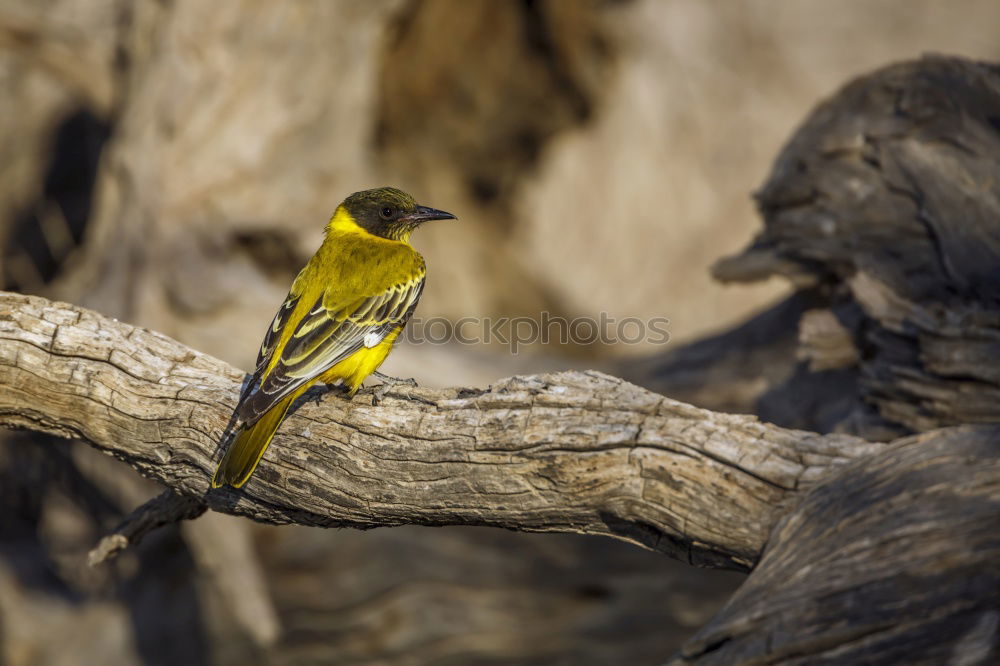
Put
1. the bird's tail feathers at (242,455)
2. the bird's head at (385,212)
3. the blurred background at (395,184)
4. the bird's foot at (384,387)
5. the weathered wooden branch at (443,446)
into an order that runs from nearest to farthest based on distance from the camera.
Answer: the weathered wooden branch at (443,446) < the bird's tail feathers at (242,455) < the bird's foot at (384,387) < the bird's head at (385,212) < the blurred background at (395,184)

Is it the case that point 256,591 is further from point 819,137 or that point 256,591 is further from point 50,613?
point 819,137

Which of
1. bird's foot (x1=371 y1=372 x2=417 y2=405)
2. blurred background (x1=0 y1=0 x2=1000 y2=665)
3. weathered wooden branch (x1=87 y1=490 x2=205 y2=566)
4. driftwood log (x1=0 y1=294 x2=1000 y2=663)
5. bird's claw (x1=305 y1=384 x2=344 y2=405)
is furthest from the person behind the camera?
blurred background (x1=0 y1=0 x2=1000 y2=665)

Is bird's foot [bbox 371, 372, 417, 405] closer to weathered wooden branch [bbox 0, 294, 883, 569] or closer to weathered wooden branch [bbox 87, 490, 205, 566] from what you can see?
weathered wooden branch [bbox 0, 294, 883, 569]

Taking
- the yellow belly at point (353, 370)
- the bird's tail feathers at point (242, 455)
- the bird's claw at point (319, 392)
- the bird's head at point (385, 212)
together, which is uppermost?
the bird's head at point (385, 212)

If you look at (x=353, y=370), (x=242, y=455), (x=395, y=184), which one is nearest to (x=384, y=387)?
(x=353, y=370)

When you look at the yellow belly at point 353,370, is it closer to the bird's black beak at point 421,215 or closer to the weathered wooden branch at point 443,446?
the weathered wooden branch at point 443,446

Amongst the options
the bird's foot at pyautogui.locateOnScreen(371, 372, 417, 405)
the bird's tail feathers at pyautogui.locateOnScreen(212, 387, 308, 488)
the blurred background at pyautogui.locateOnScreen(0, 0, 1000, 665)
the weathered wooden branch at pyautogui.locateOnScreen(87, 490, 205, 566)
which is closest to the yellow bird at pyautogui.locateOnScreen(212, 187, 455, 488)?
the bird's tail feathers at pyautogui.locateOnScreen(212, 387, 308, 488)

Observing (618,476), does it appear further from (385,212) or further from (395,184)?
(395,184)

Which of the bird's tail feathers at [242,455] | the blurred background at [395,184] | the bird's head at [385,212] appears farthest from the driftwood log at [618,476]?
the blurred background at [395,184]
